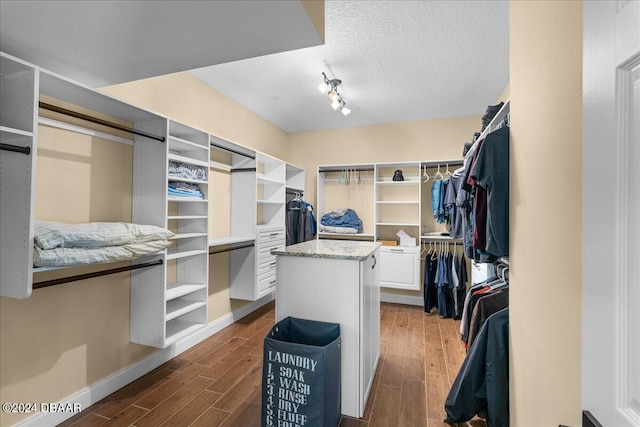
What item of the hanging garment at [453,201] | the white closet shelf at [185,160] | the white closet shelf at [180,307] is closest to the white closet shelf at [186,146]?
the white closet shelf at [185,160]

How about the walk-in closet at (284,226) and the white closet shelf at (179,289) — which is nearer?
the walk-in closet at (284,226)

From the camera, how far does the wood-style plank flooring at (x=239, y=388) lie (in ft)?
6.23

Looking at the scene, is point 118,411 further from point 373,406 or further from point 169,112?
point 169,112

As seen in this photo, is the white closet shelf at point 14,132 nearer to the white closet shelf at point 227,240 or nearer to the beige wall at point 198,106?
the beige wall at point 198,106

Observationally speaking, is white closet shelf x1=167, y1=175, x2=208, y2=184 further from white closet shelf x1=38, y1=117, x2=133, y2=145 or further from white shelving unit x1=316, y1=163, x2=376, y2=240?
white shelving unit x1=316, y1=163, x2=376, y2=240

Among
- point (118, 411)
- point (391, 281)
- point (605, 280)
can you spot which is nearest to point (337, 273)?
point (605, 280)

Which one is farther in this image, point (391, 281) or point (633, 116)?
point (391, 281)

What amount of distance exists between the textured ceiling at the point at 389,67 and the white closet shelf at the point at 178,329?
241 cm

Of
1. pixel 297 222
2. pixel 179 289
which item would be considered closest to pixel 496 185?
pixel 179 289

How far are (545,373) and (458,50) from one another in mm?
2533

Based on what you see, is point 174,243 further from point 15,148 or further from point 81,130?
point 15,148

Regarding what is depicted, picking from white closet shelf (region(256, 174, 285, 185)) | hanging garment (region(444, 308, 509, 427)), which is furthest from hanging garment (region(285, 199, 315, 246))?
hanging garment (region(444, 308, 509, 427))

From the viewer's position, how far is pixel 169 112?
2.72 metres

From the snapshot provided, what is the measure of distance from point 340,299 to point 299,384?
0.54 metres
